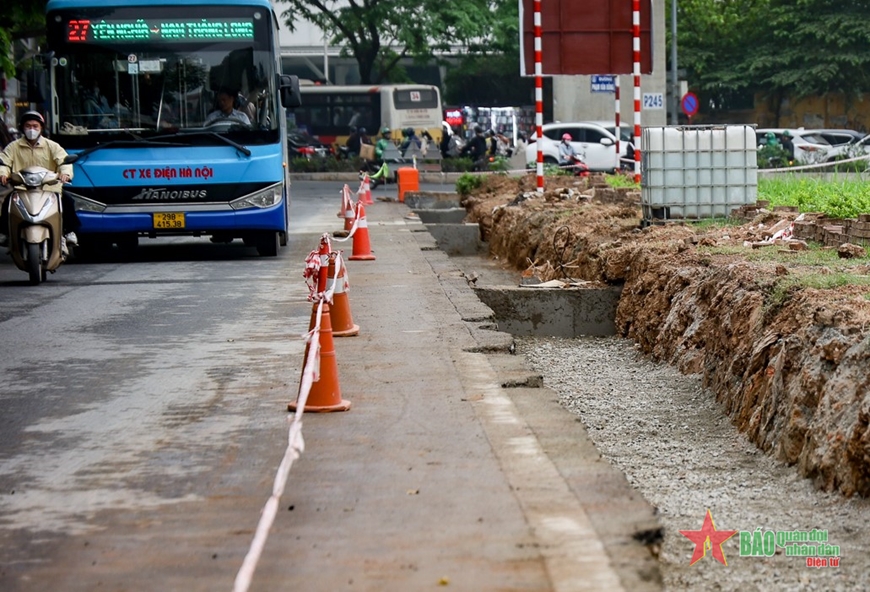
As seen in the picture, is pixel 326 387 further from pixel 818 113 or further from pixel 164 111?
pixel 818 113

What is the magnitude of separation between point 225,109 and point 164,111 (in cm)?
71

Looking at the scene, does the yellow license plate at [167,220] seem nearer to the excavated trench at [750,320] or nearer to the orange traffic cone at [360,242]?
the orange traffic cone at [360,242]

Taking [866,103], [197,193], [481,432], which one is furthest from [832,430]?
[866,103]

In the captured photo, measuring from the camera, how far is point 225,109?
16.2 m

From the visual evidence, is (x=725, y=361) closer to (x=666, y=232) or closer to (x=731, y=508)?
(x=731, y=508)

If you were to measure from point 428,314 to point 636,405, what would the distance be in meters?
2.10

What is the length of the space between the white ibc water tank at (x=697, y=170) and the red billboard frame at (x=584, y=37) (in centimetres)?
675

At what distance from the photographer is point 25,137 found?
1384 cm

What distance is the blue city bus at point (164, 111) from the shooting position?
1599cm

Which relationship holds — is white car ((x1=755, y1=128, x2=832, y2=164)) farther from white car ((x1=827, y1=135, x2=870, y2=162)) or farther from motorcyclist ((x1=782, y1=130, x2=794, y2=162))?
white car ((x1=827, y1=135, x2=870, y2=162))

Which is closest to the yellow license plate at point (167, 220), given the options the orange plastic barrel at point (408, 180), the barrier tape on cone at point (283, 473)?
the barrier tape on cone at point (283, 473)

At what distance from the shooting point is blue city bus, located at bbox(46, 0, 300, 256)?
52.5 ft

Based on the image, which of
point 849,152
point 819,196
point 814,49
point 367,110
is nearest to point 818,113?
point 814,49

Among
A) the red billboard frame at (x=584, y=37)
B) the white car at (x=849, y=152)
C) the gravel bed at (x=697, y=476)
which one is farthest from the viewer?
the white car at (x=849, y=152)
